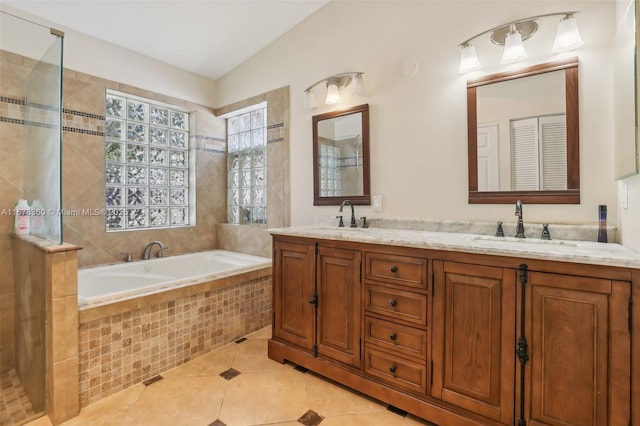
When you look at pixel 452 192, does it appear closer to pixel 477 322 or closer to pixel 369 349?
pixel 477 322

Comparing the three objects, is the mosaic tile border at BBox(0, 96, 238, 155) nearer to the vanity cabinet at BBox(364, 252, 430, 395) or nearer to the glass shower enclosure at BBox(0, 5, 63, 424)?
the glass shower enclosure at BBox(0, 5, 63, 424)

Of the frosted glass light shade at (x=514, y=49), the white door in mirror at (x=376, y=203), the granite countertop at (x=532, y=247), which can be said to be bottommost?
the granite countertop at (x=532, y=247)

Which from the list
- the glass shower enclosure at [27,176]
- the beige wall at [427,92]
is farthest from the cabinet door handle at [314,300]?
the glass shower enclosure at [27,176]

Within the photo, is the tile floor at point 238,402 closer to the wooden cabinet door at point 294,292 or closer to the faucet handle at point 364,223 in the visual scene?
the wooden cabinet door at point 294,292

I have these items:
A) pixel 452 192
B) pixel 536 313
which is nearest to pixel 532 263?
pixel 536 313

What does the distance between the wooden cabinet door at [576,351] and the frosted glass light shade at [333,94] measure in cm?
188

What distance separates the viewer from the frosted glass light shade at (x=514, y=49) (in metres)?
1.77

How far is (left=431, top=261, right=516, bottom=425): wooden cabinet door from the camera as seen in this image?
136cm

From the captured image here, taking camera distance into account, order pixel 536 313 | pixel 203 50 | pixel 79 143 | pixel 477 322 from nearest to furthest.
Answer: pixel 536 313
pixel 477 322
pixel 79 143
pixel 203 50

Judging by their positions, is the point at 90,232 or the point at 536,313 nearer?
the point at 536,313

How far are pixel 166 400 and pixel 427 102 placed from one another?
2.48m

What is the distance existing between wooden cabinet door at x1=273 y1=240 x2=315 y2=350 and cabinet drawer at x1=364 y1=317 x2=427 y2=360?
0.42 m

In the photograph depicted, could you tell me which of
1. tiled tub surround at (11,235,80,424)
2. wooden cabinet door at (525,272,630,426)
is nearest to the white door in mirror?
wooden cabinet door at (525,272,630,426)

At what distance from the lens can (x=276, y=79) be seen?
3.10 meters
